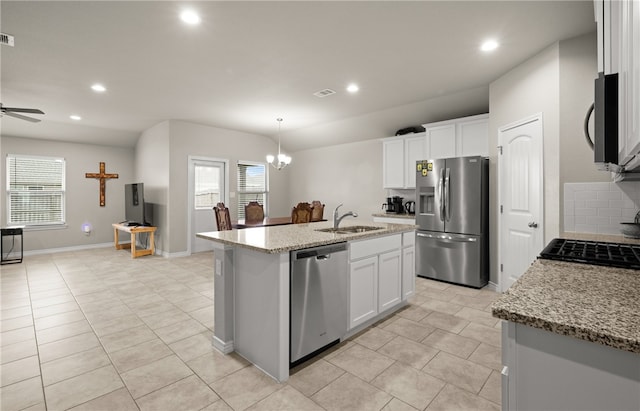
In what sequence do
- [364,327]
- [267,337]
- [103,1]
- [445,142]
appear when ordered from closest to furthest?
[267,337], [103,1], [364,327], [445,142]

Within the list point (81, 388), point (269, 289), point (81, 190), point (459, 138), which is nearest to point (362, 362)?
point (269, 289)

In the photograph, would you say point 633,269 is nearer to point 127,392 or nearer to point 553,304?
point 553,304

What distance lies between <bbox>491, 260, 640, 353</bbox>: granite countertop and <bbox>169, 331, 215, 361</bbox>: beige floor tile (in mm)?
2244

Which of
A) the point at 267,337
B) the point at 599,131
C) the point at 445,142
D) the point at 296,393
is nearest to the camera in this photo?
the point at 599,131

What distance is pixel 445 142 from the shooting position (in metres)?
4.77

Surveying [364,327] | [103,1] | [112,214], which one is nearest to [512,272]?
[364,327]

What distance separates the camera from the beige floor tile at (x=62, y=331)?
2.65 metres

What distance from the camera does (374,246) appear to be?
2.74 meters

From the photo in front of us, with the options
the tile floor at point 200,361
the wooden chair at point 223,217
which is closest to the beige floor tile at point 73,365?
the tile floor at point 200,361

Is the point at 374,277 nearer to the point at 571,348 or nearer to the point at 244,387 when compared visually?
the point at 244,387

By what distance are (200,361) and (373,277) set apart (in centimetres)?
155

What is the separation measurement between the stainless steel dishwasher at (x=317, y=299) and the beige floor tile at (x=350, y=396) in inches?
12.7

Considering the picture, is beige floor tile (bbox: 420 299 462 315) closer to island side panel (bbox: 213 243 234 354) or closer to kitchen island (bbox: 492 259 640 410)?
island side panel (bbox: 213 243 234 354)

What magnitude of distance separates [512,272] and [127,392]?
3.90 m
